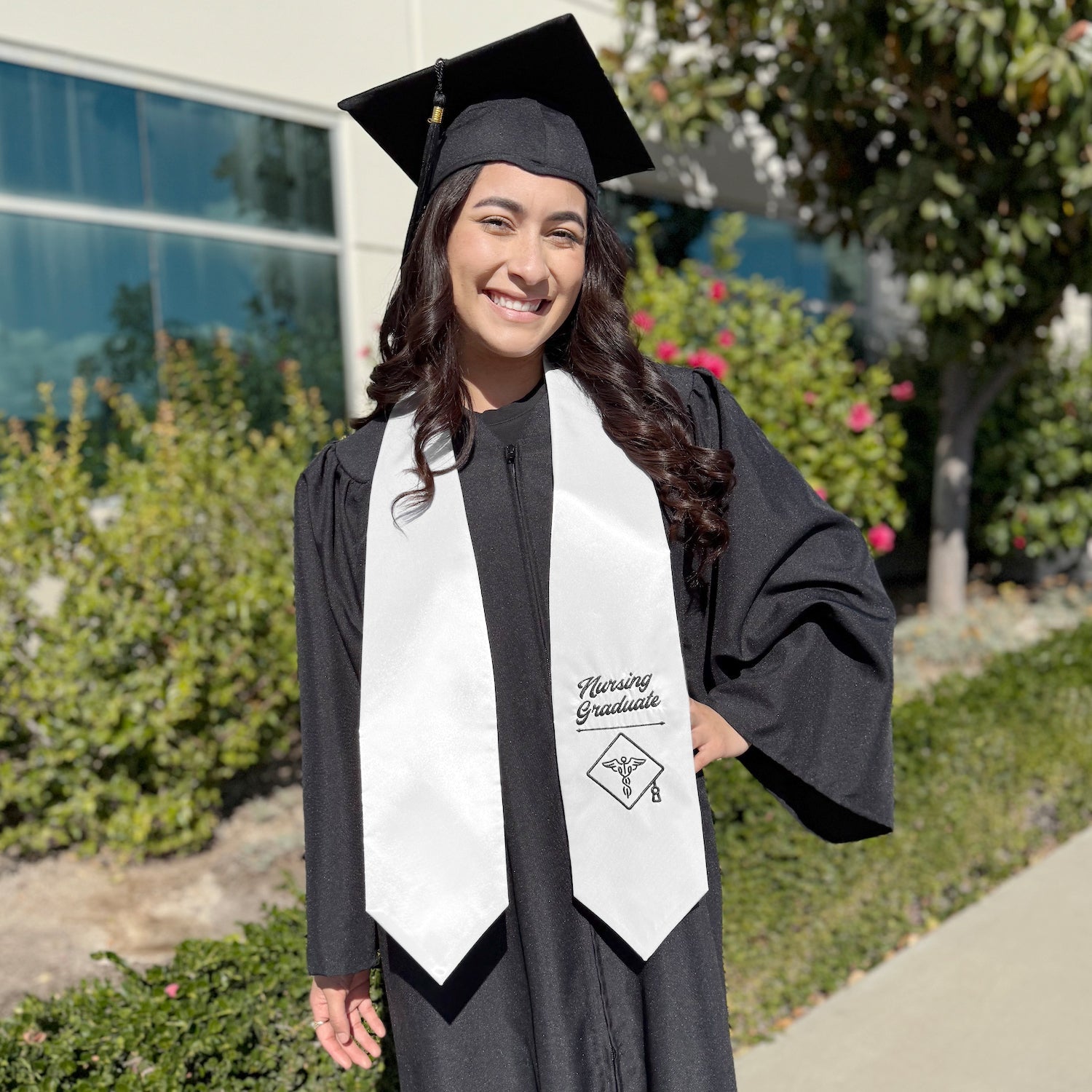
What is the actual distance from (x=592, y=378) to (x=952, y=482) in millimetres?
6262

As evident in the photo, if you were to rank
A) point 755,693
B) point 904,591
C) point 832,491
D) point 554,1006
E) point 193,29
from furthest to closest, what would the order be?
1. point 904,591
2. point 832,491
3. point 193,29
4. point 755,693
5. point 554,1006

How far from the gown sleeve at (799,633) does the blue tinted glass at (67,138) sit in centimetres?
406

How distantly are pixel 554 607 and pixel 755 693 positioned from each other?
14.1 inches

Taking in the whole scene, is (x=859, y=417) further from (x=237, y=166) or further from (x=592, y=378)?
(x=592, y=378)

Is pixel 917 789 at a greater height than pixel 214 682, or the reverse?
pixel 214 682

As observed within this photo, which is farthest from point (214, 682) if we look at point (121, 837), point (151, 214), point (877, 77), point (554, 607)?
point (877, 77)

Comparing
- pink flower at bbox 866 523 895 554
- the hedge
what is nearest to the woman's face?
the hedge

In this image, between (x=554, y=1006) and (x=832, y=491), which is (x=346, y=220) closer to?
(x=832, y=491)

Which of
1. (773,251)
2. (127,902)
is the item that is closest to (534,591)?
(127,902)

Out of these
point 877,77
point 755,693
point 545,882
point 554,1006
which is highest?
point 877,77

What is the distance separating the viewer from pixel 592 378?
1.78 m

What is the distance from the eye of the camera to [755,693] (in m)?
1.71

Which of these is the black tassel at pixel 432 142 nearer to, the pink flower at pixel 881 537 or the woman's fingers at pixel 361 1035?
the woman's fingers at pixel 361 1035

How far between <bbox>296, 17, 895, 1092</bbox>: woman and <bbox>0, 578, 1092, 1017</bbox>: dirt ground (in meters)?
1.56
